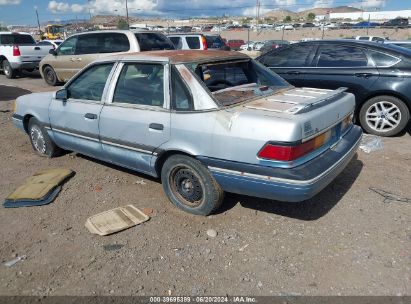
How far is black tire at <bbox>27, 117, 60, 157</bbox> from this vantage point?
514cm

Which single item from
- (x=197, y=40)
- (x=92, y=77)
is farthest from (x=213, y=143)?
(x=197, y=40)

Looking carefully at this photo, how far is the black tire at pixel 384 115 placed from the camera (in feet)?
18.7

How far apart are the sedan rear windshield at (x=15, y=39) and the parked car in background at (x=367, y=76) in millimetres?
12569

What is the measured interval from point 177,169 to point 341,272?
1.75 metres

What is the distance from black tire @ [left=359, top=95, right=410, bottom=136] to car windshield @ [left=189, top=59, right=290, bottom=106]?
7.93ft

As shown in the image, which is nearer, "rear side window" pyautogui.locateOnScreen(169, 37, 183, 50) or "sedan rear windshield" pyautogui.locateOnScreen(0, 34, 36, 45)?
"rear side window" pyautogui.locateOnScreen(169, 37, 183, 50)

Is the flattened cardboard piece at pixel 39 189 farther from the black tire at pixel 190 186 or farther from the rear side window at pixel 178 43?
the rear side window at pixel 178 43

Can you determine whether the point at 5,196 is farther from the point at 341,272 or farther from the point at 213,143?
the point at 341,272

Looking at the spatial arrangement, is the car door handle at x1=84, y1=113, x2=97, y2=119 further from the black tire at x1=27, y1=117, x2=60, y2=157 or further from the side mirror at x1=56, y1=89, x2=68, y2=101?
the black tire at x1=27, y1=117, x2=60, y2=157

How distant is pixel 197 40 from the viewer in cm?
1304

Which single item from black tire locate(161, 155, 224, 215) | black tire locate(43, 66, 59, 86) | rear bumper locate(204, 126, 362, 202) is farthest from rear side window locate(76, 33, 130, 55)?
rear bumper locate(204, 126, 362, 202)

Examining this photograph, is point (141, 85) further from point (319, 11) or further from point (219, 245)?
point (319, 11)

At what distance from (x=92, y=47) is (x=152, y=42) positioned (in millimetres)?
1928

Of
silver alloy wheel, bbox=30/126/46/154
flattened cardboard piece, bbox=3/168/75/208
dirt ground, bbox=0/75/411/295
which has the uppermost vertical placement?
silver alloy wheel, bbox=30/126/46/154
